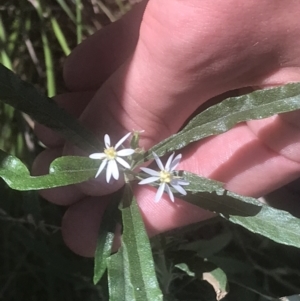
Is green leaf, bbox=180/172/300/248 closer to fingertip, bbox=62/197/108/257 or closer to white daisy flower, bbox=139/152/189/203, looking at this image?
white daisy flower, bbox=139/152/189/203

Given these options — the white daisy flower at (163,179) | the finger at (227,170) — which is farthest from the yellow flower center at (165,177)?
the finger at (227,170)

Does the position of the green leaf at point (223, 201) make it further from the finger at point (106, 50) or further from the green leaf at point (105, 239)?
the finger at point (106, 50)

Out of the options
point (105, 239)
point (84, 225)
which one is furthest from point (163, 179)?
point (84, 225)

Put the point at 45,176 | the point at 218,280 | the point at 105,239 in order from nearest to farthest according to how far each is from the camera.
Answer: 1. the point at 45,176
2. the point at 105,239
3. the point at 218,280

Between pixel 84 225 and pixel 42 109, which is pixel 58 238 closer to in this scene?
pixel 84 225

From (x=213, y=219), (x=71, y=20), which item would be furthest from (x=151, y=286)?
(x=71, y=20)

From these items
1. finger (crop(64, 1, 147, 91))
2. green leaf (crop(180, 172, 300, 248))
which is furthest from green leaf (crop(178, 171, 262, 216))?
finger (crop(64, 1, 147, 91))
